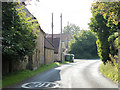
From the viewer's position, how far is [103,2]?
10.6 m

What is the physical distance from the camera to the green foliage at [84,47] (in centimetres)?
6675

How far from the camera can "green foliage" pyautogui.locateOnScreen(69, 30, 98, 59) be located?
66750 mm

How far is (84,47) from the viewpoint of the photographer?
2667 inches

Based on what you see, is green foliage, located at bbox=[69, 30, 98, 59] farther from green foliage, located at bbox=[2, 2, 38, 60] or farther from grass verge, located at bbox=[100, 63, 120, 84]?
green foliage, located at bbox=[2, 2, 38, 60]

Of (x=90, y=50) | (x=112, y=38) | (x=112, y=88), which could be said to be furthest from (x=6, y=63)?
(x=90, y=50)

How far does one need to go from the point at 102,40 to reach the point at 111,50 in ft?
6.89

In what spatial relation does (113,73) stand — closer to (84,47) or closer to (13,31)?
(13,31)

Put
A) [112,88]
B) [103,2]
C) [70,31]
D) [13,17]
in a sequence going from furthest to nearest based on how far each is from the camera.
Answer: [70,31] < [13,17] < [103,2] < [112,88]

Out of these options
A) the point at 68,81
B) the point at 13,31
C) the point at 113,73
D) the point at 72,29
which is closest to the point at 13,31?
the point at 13,31

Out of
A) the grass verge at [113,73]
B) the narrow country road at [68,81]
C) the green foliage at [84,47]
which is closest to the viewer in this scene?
the narrow country road at [68,81]

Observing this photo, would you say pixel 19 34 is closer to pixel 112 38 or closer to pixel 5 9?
pixel 5 9

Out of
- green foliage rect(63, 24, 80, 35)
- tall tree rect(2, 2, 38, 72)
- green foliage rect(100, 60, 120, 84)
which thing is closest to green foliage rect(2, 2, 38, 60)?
tall tree rect(2, 2, 38, 72)

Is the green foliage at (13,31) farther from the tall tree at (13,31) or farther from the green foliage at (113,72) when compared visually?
the green foliage at (113,72)

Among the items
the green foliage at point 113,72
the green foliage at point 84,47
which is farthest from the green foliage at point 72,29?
the green foliage at point 113,72
